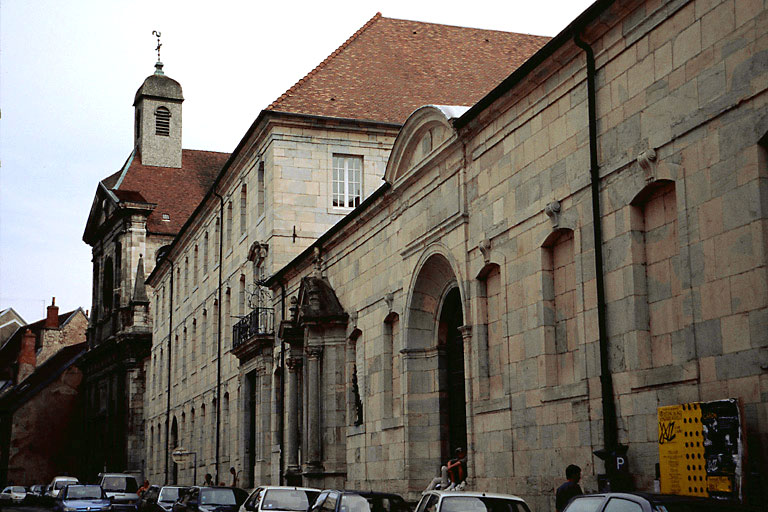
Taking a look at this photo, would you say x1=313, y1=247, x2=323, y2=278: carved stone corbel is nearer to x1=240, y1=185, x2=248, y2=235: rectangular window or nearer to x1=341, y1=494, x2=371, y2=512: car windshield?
x1=240, y1=185, x2=248, y2=235: rectangular window

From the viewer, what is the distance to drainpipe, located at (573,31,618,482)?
579 inches

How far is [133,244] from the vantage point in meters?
67.1

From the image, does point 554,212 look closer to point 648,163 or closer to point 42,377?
point 648,163

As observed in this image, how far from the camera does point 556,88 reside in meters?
17.1

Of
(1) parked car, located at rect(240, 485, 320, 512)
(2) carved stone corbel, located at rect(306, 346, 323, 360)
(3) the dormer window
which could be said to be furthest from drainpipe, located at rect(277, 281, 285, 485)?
(3) the dormer window

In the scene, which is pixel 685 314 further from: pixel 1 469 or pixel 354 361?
pixel 1 469

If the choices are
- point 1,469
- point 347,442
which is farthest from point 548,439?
point 1,469

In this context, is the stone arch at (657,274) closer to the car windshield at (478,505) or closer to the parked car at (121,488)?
the car windshield at (478,505)

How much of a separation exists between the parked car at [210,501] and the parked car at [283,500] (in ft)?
14.0

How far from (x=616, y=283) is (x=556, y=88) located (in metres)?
3.68

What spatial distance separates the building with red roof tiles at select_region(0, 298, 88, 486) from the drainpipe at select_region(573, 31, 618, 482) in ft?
213

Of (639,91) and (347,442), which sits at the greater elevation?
(639,91)

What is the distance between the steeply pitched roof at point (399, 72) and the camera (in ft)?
121

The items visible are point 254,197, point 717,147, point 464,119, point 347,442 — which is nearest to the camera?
point 717,147
